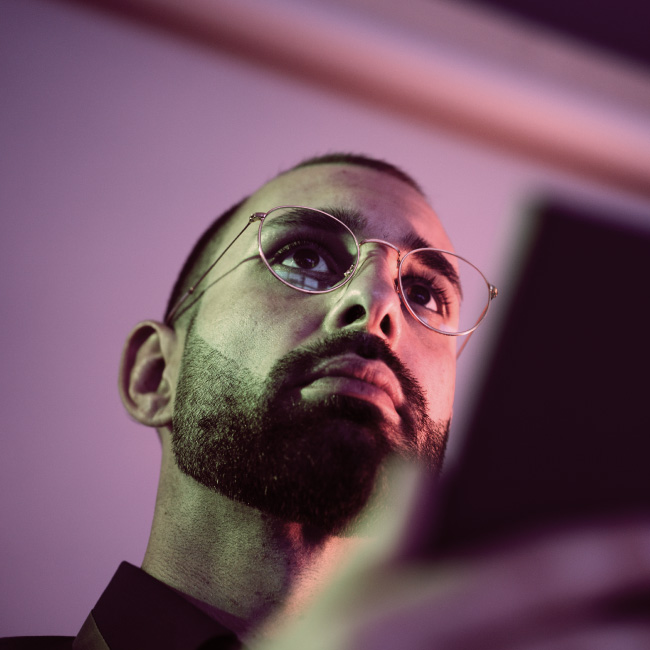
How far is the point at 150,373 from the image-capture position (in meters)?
0.97

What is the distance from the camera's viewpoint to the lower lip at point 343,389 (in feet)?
2.40

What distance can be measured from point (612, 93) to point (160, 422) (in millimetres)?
1465

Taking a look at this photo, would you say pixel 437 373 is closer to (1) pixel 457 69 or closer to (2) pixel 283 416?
(2) pixel 283 416

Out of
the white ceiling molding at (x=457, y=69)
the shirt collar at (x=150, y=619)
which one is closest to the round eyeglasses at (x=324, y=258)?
the shirt collar at (x=150, y=619)

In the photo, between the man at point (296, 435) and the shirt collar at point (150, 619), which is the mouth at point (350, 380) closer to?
the man at point (296, 435)

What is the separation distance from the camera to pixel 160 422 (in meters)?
0.90

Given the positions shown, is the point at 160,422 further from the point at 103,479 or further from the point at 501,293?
the point at 501,293

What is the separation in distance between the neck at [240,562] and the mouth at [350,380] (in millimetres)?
209

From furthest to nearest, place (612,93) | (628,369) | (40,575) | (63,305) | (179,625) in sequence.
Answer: (612,93) → (628,369) → (63,305) → (40,575) → (179,625)

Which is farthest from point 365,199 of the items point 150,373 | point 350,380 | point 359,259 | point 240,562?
point 240,562

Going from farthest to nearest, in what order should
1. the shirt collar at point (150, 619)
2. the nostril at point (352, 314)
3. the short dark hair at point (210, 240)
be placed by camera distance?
the short dark hair at point (210, 240) → the nostril at point (352, 314) → the shirt collar at point (150, 619)

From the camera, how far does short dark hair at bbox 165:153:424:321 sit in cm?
104

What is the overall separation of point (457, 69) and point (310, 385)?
103 cm

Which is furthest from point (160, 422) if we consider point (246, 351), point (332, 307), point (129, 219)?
point (129, 219)
